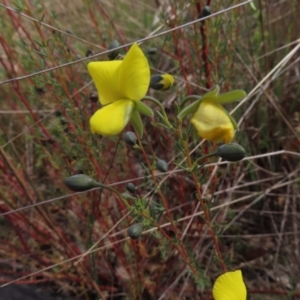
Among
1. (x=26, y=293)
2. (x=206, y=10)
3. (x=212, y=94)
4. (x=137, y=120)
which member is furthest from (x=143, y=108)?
(x=26, y=293)

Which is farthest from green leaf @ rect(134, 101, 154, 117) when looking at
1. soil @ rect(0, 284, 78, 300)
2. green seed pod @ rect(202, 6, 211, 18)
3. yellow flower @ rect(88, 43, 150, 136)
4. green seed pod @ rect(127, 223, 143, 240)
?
soil @ rect(0, 284, 78, 300)

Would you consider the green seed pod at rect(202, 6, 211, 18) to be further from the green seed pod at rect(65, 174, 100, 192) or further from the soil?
the soil

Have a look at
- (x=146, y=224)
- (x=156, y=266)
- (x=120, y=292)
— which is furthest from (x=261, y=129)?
(x=146, y=224)

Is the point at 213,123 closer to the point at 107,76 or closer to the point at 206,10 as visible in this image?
the point at 107,76

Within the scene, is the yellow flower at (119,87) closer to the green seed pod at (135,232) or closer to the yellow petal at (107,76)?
the yellow petal at (107,76)

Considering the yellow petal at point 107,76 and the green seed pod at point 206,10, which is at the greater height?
the yellow petal at point 107,76

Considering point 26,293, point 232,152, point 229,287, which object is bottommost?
point 26,293

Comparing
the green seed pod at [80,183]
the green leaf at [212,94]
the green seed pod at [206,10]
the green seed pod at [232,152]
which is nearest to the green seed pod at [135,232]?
the green seed pod at [80,183]
